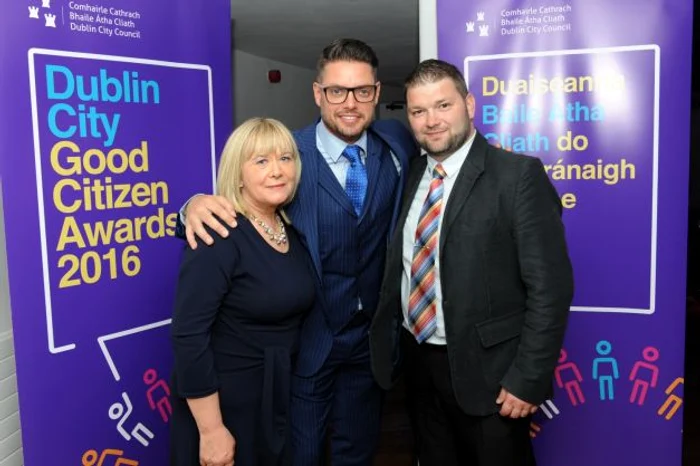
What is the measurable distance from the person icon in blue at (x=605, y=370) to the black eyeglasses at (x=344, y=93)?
1352 mm

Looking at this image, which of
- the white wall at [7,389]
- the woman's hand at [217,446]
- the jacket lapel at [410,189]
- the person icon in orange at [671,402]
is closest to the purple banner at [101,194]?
the white wall at [7,389]

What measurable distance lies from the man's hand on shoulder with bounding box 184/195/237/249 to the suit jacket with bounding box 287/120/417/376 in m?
0.28

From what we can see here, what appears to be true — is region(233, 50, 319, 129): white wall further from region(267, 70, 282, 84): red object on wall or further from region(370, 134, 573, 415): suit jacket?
region(370, 134, 573, 415): suit jacket

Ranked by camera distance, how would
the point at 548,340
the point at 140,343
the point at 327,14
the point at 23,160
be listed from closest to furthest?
the point at 548,340
the point at 23,160
the point at 140,343
the point at 327,14

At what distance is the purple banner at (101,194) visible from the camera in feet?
6.32

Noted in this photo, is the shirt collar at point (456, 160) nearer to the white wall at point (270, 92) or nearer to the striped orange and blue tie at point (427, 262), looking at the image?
the striped orange and blue tie at point (427, 262)

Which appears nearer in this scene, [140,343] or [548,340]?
[548,340]

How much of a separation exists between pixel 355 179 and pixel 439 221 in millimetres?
337

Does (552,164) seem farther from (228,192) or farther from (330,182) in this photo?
(228,192)

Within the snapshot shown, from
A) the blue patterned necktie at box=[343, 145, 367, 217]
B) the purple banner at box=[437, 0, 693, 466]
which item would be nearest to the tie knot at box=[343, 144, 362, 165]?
the blue patterned necktie at box=[343, 145, 367, 217]

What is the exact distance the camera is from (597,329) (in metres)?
2.42

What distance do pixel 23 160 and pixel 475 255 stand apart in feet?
4.61

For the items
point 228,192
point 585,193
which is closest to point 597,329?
point 585,193

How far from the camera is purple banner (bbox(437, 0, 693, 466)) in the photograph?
89.2 inches
